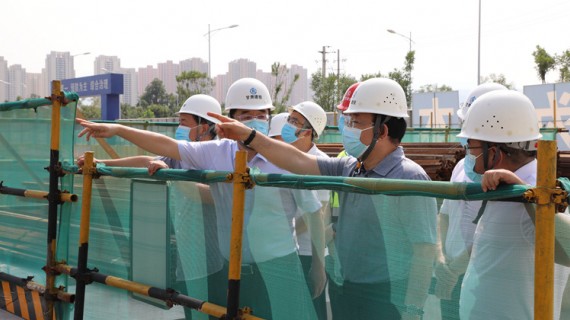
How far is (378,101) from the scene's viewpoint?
3.65m

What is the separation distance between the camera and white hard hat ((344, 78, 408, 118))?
11.9 feet

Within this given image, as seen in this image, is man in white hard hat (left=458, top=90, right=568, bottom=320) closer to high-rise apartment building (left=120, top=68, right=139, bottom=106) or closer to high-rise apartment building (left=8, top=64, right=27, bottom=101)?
high-rise apartment building (left=120, top=68, right=139, bottom=106)

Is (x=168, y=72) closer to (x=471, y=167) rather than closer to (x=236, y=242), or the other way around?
(x=236, y=242)

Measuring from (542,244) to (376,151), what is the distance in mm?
1369

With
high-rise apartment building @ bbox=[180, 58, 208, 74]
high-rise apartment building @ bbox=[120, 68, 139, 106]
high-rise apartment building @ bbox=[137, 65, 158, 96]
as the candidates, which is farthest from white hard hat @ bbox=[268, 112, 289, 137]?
high-rise apartment building @ bbox=[120, 68, 139, 106]

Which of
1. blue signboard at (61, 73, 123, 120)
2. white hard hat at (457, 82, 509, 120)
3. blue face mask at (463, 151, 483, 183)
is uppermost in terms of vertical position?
blue signboard at (61, 73, 123, 120)

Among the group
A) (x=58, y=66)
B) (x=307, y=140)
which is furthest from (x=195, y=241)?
(x=58, y=66)

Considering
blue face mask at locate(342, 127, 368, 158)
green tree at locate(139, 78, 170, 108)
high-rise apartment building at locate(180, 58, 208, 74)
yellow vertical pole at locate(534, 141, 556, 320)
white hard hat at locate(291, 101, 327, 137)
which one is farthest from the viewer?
high-rise apartment building at locate(180, 58, 208, 74)

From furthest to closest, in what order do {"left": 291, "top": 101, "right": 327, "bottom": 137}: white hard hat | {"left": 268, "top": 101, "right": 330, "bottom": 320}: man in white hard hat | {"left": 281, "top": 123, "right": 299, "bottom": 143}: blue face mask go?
{"left": 291, "top": 101, "right": 327, "bottom": 137}: white hard hat, {"left": 281, "top": 123, "right": 299, "bottom": 143}: blue face mask, {"left": 268, "top": 101, "right": 330, "bottom": 320}: man in white hard hat

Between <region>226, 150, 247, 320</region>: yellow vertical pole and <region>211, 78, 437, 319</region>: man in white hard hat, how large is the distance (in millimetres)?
524

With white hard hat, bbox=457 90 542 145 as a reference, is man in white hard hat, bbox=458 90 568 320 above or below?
below

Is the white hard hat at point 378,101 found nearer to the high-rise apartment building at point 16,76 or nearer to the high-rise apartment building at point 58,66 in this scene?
the high-rise apartment building at point 58,66

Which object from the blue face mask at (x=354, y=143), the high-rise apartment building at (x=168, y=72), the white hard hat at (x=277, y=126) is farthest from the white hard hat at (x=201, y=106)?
the high-rise apartment building at (x=168, y=72)

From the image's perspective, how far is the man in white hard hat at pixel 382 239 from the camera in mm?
2674
